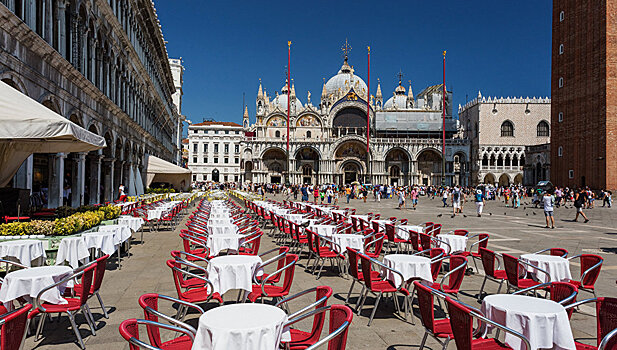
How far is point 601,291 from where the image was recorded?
6.55 meters

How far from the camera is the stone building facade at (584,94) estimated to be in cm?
3588

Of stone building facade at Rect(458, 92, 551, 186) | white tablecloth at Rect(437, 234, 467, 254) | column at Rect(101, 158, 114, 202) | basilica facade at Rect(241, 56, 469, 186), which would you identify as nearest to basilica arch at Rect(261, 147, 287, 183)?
basilica facade at Rect(241, 56, 469, 186)

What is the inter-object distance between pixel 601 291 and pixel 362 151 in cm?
5533

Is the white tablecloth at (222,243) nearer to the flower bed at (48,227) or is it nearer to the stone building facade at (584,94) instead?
the flower bed at (48,227)

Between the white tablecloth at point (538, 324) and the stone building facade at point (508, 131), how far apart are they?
60.4m

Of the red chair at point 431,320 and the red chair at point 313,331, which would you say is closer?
the red chair at point 313,331

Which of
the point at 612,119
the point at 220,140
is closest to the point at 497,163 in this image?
the point at 612,119

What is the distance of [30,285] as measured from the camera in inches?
173

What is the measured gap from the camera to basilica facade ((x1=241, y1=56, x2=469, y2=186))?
60.9m

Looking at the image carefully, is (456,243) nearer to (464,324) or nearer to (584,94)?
(464,324)

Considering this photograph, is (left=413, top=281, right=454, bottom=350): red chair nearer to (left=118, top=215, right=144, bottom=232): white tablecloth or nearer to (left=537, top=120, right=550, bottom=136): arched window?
(left=118, top=215, right=144, bottom=232): white tablecloth

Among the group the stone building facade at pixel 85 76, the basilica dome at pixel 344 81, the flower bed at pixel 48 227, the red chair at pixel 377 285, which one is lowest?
the red chair at pixel 377 285

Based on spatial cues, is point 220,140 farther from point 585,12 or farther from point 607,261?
point 607,261

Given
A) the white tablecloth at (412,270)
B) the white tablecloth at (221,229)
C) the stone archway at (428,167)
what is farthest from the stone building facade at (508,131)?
the white tablecloth at (412,270)
